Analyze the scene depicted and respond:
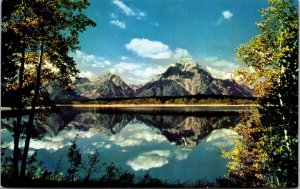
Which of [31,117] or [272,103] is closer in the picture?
[272,103]

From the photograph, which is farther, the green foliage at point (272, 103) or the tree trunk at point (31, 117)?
the tree trunk at point (31, 117)

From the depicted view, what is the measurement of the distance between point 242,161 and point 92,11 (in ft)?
26.1

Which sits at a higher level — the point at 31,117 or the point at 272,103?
the point at 272,103

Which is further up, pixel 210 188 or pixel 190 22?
pixel 190 22

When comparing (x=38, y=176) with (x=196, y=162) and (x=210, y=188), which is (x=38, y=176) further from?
(x=196, y=162)

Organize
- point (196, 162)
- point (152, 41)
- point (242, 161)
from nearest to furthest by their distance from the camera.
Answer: point (242, 161), point (152, 41), point (196, 162)

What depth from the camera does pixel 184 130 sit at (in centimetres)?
4391

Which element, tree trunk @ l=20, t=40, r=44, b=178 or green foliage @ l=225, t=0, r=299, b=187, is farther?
tree trunk @ l=20, t=40, r=44, b=178

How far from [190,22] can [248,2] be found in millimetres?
2494

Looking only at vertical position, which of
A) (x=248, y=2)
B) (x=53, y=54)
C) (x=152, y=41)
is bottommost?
(x=53, y=54)

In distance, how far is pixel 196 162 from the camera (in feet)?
68.1

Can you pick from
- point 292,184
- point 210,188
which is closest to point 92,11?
point 210,188

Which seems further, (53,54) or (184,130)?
(184,130)

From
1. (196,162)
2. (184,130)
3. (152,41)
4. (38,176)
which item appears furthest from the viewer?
(184,130)
